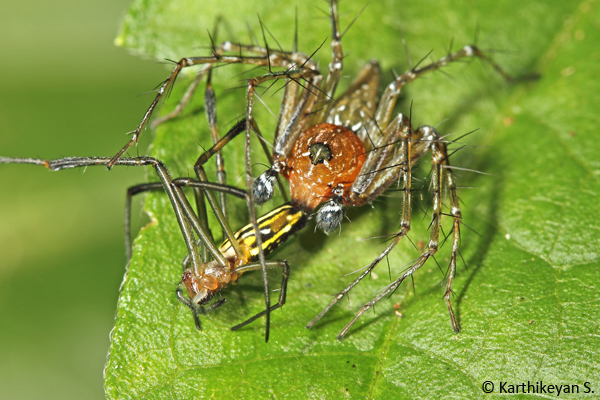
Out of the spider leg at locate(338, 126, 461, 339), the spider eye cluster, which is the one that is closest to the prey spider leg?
the spider eye cluster

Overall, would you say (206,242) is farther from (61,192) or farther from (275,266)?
(61,192)

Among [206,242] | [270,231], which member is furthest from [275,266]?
[206,242]

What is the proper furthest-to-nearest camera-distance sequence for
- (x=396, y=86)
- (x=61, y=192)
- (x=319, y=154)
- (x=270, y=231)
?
(x=61, y=192), (x=396, y=86), (x=319, y=154), (x=270, y=231)

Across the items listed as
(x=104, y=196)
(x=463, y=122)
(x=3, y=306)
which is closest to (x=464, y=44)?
(x=463, y=122)

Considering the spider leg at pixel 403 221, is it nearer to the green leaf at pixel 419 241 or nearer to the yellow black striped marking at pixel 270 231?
the green leaf at pixel 419 241

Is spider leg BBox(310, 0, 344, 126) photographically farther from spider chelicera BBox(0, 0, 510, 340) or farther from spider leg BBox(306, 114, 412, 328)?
spider leg BBox(306, 114, 412, 328)

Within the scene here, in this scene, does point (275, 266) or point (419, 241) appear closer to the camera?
point (275, 266)

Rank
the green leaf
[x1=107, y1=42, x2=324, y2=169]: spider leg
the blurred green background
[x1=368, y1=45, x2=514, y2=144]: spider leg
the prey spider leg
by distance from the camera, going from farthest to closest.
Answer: the blurred green background
[x1=368, y1=45, x2=514, y2=144]: spider leg
[x1=107, y1=42, x2=324, y2=169]: spider leg
the prey spider leg
the green leaf

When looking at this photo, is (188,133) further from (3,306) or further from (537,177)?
(537,177)
